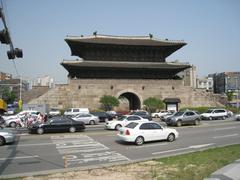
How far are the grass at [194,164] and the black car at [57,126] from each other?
1587 cm

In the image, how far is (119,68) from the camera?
2375 inches

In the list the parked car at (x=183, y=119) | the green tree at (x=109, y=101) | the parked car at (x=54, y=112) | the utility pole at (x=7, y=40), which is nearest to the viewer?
the utility pole at (x=7, y=40)

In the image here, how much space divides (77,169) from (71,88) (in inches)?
1824

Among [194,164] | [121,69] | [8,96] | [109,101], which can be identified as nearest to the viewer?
[194,164]

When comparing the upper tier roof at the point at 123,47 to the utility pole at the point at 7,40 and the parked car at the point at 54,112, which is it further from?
the utility pole at the point at 7,40

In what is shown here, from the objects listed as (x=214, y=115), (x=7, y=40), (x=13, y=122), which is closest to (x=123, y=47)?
(x=214, y=115)

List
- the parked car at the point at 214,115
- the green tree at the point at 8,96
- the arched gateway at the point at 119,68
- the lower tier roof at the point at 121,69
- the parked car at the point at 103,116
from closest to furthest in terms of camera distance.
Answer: the parked car at the point at 103,116, the parked car at the point at 214,115, the arched gateway at the point at 119,68, the lower tier roof at the point at 121,69, the green tree at the point at 8,96

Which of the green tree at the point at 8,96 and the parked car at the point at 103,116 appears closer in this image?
the parked car at the point at 103,116

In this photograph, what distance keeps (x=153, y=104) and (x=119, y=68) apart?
956 centimetres

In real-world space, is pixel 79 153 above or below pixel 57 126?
below

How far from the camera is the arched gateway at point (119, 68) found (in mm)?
58000

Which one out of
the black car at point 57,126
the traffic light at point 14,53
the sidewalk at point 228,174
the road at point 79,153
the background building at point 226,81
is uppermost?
the background building at point 226,81

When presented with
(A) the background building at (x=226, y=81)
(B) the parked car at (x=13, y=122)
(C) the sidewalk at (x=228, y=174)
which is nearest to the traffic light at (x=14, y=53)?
(C) the sidewalk at (x=228, y=174)

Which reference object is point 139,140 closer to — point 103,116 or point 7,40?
point 7,40
